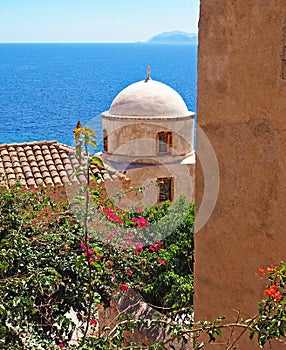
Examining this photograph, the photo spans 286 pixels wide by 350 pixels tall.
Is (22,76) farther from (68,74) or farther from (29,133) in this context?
(29,133)

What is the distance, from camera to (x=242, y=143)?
2.56 metres

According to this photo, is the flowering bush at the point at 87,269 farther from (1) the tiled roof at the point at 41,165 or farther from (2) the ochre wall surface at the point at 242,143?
(1) the tiled roof at the point at 41,165

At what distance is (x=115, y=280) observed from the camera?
4.93 metres

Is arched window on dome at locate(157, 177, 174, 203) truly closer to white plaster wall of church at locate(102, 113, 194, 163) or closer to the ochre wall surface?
white plaster wall of church at locate(102, 113, 194, 163)

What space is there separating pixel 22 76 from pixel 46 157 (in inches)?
3618

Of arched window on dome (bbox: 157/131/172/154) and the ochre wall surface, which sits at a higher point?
the ochre wall surface

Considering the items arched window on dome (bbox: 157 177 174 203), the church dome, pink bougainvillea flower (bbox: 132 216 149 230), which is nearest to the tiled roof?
pink bougainvillea flower (bbox: 132 216 149 230)

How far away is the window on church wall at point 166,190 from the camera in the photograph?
1270cm

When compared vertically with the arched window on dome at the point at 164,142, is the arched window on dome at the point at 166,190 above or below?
below

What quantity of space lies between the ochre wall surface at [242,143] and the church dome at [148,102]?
9.54 meters

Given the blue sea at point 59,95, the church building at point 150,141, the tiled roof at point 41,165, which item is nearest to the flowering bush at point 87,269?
the tiled roof at point 41,165

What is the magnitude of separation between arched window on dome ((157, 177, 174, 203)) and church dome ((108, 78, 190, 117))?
1.65m

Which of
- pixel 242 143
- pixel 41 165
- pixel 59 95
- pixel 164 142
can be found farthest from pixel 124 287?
pixel 59 95

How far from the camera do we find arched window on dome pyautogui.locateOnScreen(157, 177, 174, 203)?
12696 mm
